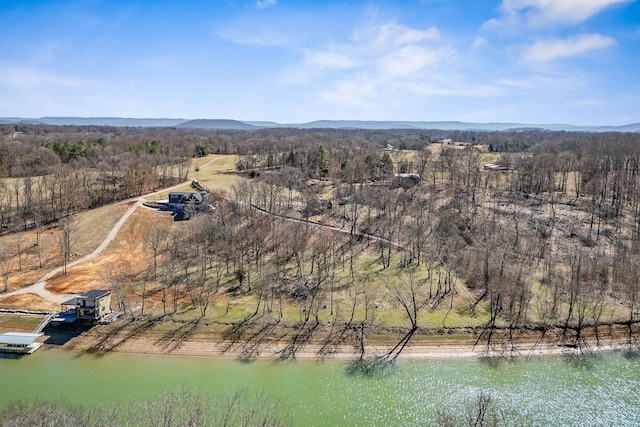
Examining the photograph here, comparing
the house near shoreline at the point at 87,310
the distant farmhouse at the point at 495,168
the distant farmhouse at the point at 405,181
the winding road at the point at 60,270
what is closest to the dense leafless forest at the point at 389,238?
the distant farmhouse at the point at 405,181

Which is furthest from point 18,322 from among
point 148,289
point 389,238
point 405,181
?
point 405,181

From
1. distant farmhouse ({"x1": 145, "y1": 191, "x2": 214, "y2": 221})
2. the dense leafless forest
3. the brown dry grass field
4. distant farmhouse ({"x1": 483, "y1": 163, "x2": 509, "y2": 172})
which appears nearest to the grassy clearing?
the brown dry grass field

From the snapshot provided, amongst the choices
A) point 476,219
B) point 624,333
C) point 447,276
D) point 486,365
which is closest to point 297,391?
point 486,365

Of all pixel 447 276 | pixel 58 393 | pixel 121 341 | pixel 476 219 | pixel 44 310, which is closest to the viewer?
pixel 58 393

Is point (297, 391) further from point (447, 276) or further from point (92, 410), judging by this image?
point (447, 276)

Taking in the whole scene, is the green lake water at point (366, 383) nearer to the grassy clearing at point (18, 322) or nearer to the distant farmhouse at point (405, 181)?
the grassy clearing at point (18, 322)

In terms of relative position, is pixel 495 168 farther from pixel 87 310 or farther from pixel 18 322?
pixel 18 322
